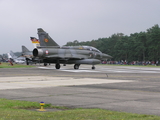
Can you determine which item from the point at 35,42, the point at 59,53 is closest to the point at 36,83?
the point at 59,53

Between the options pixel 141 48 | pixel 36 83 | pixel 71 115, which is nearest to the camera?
pixel 71 115

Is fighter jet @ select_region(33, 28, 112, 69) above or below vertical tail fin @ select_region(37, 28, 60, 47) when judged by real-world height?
below

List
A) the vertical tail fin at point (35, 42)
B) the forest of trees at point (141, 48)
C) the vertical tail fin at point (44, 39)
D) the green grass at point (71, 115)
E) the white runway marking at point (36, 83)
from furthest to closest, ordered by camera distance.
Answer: the forest of trees at point (141, 48), the vertical tail fin at point (35, 42), the vertical tail fin at point (44, 39), the white runway marking at point (36, 83), the green grass at point (71, 115)

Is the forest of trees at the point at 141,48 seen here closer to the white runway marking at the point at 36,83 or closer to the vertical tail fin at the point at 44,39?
the vertical tail fin at the point at 44,39

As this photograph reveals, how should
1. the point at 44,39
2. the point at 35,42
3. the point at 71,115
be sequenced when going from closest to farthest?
the point at 71,115, the point at 44,39, the point at 35,42

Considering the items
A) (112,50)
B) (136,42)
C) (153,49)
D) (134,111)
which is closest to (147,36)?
(136,42)

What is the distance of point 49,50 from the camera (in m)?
41.2

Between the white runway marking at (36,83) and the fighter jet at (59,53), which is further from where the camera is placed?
the fighter jet at (59,53)

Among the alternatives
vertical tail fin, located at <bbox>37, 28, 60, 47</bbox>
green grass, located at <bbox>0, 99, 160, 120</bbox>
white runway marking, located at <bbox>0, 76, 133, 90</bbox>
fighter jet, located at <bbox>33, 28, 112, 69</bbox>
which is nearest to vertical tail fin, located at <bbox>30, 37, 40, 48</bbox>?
fighter jet, located at <bbox>33, 28, 112, 69</bbox>

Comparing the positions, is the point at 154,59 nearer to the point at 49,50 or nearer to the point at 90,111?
the point at 49,50

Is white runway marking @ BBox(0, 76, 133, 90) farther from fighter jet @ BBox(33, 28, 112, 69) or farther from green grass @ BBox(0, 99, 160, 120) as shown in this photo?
fighter jet @ BBox(33, 28, 112, 69)

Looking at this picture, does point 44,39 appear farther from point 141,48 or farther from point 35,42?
point 141,48

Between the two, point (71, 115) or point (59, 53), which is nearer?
point (71, 115)

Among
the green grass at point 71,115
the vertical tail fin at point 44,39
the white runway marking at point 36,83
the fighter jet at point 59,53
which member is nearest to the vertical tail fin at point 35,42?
the fighter jet at point 59,53
